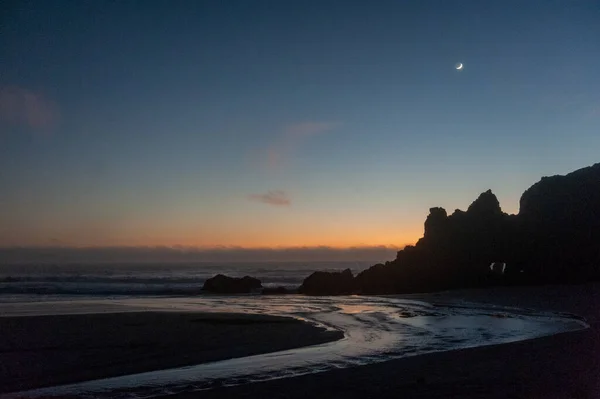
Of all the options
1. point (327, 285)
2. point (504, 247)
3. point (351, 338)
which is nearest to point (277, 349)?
point (351, 338)

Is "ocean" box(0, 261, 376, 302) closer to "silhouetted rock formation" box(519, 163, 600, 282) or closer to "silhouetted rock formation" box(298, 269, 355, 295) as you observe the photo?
"silhouetted rock formation" box(298, 269, 355, 295)

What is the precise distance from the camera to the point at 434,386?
10305 mm

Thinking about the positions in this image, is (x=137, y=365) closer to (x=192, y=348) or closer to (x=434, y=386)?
(x=192, y=348)

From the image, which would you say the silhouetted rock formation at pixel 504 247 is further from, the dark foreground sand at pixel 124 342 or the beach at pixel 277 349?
the dark foreground sand at pixel 124 342

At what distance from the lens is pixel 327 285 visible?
4844 centimetres

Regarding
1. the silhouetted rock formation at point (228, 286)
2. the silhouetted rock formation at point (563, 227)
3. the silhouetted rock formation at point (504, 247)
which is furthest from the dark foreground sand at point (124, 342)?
the silhouetted rock formation at point (563, 227)

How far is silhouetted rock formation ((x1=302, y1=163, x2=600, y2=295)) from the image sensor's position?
146 ft

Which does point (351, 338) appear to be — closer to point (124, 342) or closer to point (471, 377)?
point (124, 342)

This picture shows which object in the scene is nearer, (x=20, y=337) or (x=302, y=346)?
(x=302, y=346)

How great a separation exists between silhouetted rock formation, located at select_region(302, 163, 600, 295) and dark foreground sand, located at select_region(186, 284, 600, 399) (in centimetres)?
3052

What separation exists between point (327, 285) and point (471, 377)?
3755 cm

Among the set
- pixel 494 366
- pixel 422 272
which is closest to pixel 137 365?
pixel 494 366

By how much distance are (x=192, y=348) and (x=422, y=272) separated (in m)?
35.1

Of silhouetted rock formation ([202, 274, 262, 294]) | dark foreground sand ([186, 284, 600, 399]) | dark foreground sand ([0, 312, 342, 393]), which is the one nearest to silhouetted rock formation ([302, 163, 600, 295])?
silhouetted rock formation ([202, 274, 262, 294])
